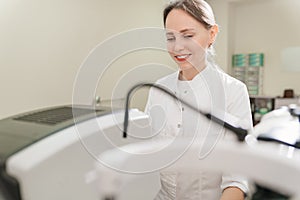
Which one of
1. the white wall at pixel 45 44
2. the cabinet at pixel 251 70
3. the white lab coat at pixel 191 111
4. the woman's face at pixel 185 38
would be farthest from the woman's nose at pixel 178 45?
the cabinet at pixel 251 70

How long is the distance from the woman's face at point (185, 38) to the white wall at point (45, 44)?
2.57 feet

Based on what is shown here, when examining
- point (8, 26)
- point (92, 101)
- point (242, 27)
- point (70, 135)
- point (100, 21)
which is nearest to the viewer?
point (70, 135)

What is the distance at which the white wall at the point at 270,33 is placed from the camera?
375 centimetres

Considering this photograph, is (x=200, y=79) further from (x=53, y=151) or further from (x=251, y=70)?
(x=251, y=70)

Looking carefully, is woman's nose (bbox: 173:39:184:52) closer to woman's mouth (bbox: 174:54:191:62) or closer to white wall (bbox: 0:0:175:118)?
woman's mouth (bbox: 174:54:191:62)

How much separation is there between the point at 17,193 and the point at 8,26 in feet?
5.10

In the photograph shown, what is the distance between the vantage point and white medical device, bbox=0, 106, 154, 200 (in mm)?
351

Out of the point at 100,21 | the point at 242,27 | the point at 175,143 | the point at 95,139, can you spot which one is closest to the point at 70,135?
the point at 95,139

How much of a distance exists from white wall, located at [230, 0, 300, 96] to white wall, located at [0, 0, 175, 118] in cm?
242

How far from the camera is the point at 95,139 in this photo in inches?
17.7

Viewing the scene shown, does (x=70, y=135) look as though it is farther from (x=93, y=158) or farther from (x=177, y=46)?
(x=177, y=46)

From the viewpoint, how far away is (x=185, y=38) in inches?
23.9

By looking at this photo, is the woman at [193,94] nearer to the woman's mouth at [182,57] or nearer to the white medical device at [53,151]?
the woman's mouth at [182,57]

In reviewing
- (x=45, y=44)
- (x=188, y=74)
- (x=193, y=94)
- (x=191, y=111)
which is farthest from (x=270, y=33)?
(x=191, y=111)
